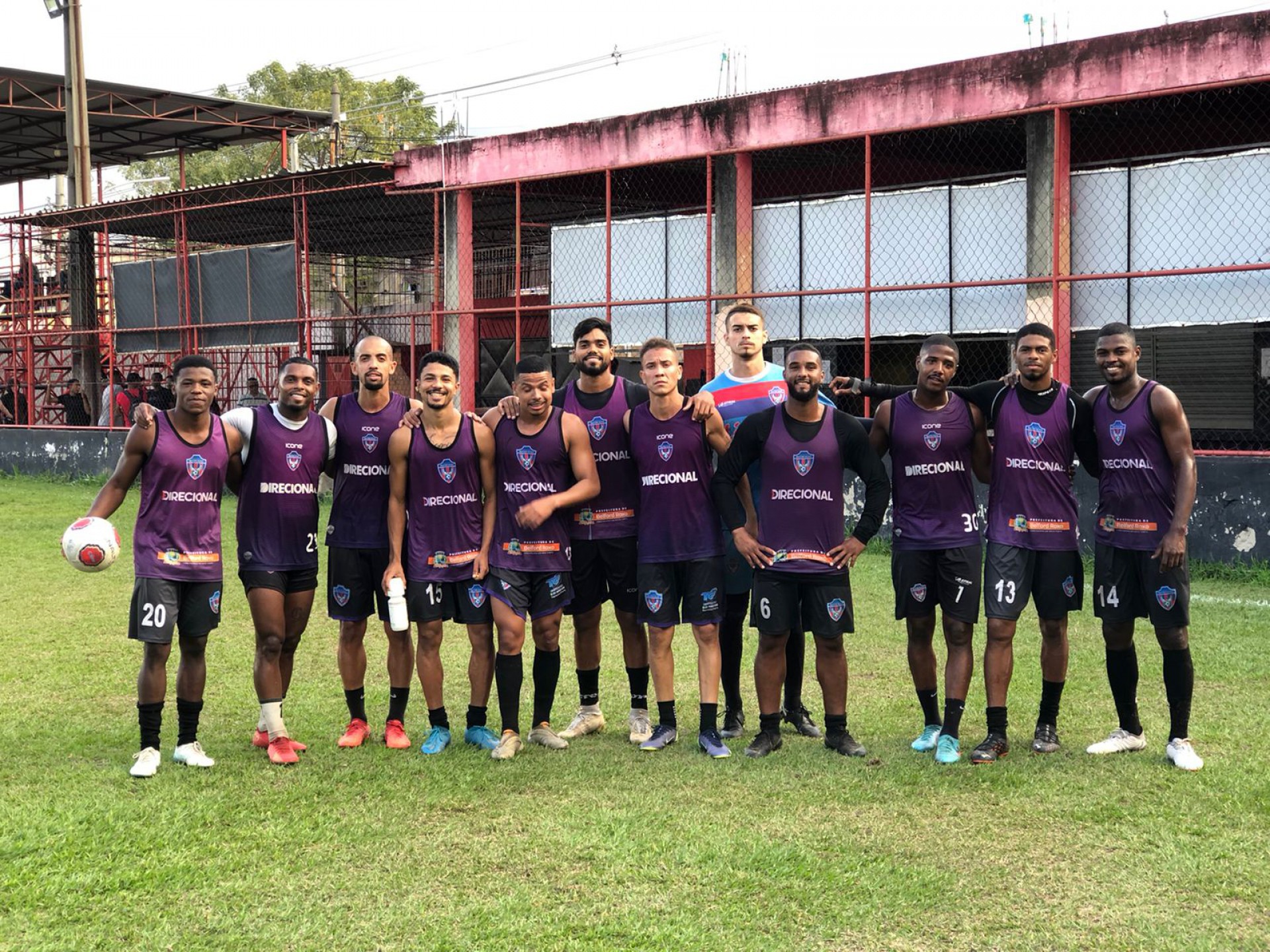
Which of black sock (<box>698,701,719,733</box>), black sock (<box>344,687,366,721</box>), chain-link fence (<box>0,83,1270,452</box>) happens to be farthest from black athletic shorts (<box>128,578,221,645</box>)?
chain-link fence (<box>0,83,1270,452</box>)

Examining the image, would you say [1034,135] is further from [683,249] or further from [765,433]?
[765,433]

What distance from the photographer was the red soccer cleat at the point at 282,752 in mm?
5906

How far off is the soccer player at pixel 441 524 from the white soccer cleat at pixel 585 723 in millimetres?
415

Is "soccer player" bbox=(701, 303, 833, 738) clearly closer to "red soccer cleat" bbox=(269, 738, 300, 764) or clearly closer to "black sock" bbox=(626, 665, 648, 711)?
"black sock" bbox=(626, 665, 648, 711)

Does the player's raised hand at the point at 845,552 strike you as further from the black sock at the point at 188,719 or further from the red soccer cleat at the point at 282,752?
the black sock at the point at 188,719

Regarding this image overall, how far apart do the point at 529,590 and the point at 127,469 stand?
1901 millimetres

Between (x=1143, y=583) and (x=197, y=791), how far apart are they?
13.9ft

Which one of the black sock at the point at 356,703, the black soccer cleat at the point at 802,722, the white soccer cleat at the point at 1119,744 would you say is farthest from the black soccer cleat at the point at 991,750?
the black sock at the point at 356,703

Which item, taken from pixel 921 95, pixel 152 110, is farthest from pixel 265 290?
pixel 921 95

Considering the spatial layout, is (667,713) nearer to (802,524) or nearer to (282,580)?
(802,524)

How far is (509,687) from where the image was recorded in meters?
6.20

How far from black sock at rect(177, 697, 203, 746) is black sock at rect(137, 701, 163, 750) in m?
0.11

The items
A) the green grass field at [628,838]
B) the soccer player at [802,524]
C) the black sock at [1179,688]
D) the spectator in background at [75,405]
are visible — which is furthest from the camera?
the spectator in background at [75,405]

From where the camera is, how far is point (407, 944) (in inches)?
155
